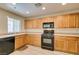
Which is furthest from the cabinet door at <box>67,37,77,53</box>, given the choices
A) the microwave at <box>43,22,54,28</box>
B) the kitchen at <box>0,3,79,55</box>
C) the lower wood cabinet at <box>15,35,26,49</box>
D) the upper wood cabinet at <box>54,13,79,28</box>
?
the lower wood cabinet at <box>15,35,26,49</box>

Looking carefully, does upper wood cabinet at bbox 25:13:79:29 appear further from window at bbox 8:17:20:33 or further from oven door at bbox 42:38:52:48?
oven door at bbox 42:38:52:48

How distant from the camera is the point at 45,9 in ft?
4.15

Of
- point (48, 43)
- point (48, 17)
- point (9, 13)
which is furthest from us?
point (48, 43)

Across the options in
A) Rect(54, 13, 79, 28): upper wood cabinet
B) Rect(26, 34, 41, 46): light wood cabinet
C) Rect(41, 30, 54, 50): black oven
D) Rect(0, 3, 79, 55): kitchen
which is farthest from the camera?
Rect(54, 13, 79, 28): upper wood cabinet

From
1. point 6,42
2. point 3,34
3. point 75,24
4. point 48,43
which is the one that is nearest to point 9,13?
point 3,34

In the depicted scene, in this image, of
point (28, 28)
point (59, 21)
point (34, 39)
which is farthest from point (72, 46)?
point (28, 28)

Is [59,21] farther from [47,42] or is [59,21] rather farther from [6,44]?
[6,44]

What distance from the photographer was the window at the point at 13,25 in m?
1.21

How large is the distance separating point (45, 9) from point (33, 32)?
15.2 inches

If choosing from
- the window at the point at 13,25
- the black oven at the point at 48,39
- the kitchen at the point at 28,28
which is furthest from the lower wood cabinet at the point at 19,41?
the black oven at the point at 48,39

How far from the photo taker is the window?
121 cm

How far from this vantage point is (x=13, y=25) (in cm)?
122

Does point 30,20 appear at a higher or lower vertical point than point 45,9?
lower

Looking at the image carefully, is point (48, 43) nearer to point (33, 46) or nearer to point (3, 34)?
point (33, 46)
